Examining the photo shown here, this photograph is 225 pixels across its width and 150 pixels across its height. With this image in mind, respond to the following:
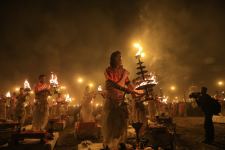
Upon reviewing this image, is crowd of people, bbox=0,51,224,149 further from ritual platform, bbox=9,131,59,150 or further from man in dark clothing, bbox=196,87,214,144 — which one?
ritual platform, bbox=9,131,59,150

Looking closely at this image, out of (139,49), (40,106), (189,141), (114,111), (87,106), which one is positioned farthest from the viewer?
(87,106)

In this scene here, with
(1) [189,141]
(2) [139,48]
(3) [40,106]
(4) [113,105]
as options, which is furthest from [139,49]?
(1) [189,141]

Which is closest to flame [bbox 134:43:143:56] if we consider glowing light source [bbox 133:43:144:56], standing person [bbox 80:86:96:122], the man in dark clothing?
glowing light source [bbox 133:43:144:56]

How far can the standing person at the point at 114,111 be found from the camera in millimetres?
5812

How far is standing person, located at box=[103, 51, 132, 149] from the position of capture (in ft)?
19.1

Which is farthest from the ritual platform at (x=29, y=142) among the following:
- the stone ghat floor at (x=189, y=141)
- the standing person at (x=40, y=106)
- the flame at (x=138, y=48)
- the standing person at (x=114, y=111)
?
the flame at (x=138, y=48)

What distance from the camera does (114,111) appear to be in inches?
233

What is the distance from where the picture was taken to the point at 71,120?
2761 cm

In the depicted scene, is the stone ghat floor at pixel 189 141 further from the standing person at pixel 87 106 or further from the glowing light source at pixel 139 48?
the glowing light source at pixel 139 48

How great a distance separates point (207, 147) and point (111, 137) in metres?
5.45

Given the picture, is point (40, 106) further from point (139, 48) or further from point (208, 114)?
point (208, 114)

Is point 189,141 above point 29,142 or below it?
below

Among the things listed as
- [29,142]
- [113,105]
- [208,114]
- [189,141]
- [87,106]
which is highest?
[113,105]

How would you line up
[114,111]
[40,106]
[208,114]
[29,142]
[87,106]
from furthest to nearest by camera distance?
1. [87,106]
2. [40,106]
3. [208,114]
4. [29,142]
5. [114,111]
